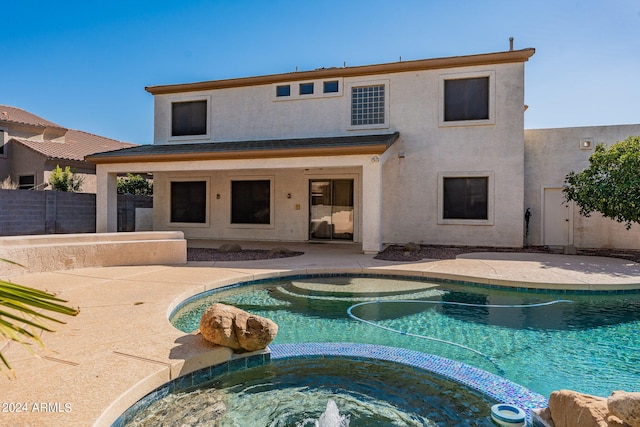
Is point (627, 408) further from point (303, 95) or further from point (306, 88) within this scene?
point (306, 88)

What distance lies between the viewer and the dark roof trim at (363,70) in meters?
13.5

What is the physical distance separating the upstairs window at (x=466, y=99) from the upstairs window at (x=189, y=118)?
33.7 ft

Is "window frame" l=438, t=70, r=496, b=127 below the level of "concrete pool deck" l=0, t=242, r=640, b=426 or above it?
above

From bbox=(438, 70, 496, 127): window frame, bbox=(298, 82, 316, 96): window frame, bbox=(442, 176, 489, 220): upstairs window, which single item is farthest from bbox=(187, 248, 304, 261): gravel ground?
bbox=(438, 70, 496, 127): window frame

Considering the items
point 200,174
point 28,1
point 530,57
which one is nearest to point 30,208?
Result: point 200,174

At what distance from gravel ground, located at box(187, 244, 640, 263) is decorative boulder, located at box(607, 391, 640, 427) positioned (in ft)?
28.3

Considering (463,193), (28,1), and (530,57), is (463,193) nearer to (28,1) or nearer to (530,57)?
(530,57)

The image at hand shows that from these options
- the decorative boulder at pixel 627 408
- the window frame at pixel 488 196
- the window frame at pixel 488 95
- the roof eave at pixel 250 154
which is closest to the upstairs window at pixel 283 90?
the roof eave at pixel 250 154

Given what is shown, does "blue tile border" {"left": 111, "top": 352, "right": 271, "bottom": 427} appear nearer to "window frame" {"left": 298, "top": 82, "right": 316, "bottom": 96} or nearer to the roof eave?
the roof eave

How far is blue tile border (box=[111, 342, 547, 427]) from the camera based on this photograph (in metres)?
3.57

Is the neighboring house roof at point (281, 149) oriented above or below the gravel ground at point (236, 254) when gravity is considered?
above

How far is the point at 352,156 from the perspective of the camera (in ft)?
39.2

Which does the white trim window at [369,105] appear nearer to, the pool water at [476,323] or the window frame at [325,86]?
the window frame at [325,86]

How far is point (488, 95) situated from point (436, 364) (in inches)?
475
